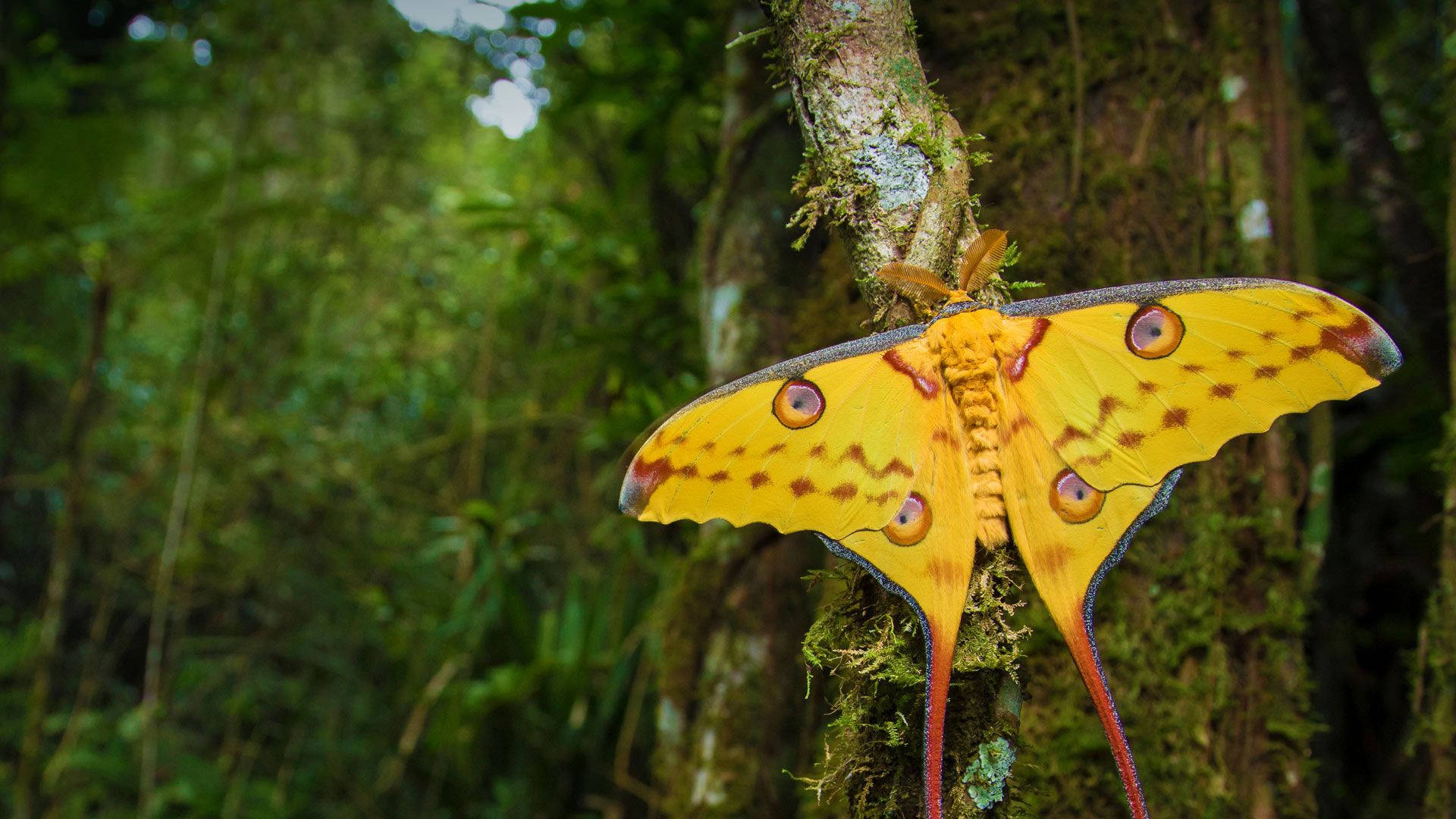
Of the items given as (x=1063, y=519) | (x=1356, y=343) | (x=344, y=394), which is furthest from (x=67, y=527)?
(x=1356, y=343)

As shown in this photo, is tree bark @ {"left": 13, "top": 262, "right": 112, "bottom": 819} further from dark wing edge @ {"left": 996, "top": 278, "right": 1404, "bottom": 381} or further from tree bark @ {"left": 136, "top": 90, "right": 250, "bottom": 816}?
dark wing edge @ {"left": 996, "top": 278, "right": 1404, "bottom": 381}

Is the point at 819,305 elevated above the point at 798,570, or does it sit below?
above

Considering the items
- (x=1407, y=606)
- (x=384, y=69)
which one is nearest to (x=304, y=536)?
(x=384, y=69)

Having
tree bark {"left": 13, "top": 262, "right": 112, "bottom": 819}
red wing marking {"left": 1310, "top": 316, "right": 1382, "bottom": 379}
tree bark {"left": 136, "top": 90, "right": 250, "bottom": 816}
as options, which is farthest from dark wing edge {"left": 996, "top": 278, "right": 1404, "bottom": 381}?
tree bark {"left": 136, "top": 90, "right": 250, "bottom": 816}

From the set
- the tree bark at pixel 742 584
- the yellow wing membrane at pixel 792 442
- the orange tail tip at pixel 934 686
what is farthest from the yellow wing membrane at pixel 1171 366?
the tree bark at pixel 742 584

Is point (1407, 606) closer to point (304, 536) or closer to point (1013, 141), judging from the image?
point (1013, 141)

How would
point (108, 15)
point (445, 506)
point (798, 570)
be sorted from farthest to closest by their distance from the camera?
point (108, 15) → point (445, 506) → point (798, 570)

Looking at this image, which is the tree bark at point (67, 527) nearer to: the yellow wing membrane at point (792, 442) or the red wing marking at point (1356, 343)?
the yellow wing membrane at point (792, 442)
